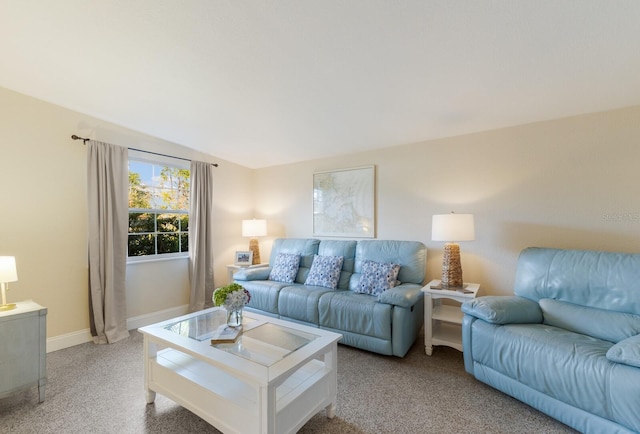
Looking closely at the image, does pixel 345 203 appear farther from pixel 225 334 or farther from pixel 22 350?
pixel 22 350

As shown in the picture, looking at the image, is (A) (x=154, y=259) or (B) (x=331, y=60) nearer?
(B) (x=331, y=60)

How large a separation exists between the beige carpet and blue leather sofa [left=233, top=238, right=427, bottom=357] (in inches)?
10.7

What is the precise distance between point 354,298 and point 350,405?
97 centimetres

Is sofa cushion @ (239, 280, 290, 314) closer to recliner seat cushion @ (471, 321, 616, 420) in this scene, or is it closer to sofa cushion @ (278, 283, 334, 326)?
sofa cushion @ (278, 283, 334, 326)

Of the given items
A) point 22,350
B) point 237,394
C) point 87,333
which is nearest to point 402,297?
point 237,394

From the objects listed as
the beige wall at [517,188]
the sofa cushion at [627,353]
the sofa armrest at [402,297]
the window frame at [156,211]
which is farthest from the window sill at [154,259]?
the sofa cushion at [627,353]

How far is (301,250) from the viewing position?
3.78 m

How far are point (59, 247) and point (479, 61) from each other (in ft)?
13.0

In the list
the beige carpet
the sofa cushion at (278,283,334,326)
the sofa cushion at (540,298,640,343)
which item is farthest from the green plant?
the sofa cushion at (540,298,640,343)

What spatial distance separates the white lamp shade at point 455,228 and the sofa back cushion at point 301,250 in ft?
5.29

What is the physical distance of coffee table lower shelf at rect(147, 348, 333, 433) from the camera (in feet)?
4.81

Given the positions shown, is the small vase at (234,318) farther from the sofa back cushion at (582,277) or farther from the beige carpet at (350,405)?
the sofa back cushion at (582,277)

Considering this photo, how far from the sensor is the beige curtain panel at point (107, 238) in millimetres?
2945

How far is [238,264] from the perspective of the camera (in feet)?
13.5
